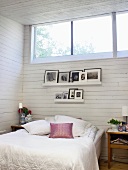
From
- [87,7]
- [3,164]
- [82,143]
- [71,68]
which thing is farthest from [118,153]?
[87,7]

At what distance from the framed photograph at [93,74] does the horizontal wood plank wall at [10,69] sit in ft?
5.36

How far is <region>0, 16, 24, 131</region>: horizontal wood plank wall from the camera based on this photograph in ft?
12.4

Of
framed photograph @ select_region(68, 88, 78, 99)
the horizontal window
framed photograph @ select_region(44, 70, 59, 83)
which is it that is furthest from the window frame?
framed photograph @ select_region(68, 88, 78, 99)

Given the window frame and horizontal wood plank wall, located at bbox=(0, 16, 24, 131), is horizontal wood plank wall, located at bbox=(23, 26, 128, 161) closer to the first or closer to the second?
the window frame

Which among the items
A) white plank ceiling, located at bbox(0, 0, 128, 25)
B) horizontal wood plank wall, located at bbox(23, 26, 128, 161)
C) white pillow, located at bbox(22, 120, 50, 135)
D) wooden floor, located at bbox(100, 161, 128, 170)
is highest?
white plank ceiling, located at bbox(0, 0, 128, 25)

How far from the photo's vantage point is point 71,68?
4.01m

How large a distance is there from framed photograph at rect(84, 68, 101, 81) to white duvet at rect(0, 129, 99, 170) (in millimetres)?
1604

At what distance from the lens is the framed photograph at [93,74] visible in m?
3.72

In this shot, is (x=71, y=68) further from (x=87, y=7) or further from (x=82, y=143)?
(x=82, y=143)

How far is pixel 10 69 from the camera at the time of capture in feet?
13.2

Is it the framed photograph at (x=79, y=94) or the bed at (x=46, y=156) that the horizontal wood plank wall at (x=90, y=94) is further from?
the bed at (x=46, y=156)

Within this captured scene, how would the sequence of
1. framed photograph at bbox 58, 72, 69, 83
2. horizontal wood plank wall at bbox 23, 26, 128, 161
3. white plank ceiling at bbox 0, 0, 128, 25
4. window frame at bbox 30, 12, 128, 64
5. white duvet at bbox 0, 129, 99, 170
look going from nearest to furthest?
white duvet at bbox 0, 129, 99, 170, white plank ceiling at bbox 0, 0, 128, 25, horizontal wood plank wall at bbox 23, 26, 128, 161, window frame at bbox 30, 12, 128, 64, framed photograph at bbox 58, 72, 69, 83

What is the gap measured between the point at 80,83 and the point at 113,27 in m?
1.34

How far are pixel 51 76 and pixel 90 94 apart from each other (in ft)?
3.18
